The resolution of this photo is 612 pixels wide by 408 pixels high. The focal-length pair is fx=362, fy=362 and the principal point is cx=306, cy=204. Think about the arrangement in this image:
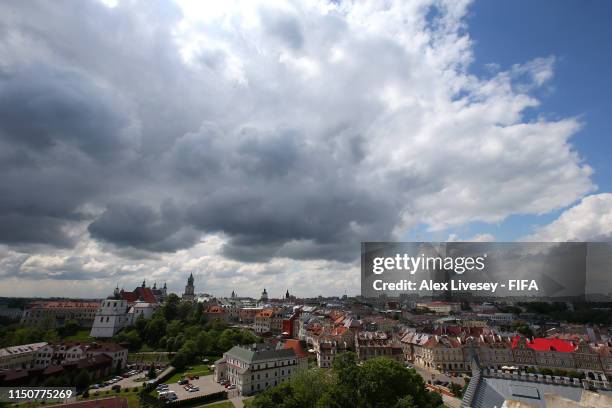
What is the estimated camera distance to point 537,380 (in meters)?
30.0

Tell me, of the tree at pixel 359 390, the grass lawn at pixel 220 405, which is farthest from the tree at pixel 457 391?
the grass lawn at pixel 220 405

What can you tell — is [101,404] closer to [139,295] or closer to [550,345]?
[550,345]

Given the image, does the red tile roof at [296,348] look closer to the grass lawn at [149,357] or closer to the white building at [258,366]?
the white building at [258,366]

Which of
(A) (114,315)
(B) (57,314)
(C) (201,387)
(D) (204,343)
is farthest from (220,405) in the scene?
(B) (57,314)

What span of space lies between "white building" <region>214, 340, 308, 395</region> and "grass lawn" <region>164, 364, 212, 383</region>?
6.77 m

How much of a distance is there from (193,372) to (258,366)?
1703cm

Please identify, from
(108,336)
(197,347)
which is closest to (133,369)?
(197,347)

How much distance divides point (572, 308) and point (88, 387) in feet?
690

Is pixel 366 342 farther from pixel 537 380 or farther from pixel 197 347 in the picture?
pixel 537 380

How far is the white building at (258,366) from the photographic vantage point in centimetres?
5693

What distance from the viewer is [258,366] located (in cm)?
5866

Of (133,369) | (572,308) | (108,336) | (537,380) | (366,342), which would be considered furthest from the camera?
(572,308)

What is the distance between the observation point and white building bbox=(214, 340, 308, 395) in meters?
56.9

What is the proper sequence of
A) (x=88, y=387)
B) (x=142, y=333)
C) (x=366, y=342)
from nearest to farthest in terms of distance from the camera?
1. (x=88, y=387)
2. (x=366, y=342)
3. (x=142, y=333)
